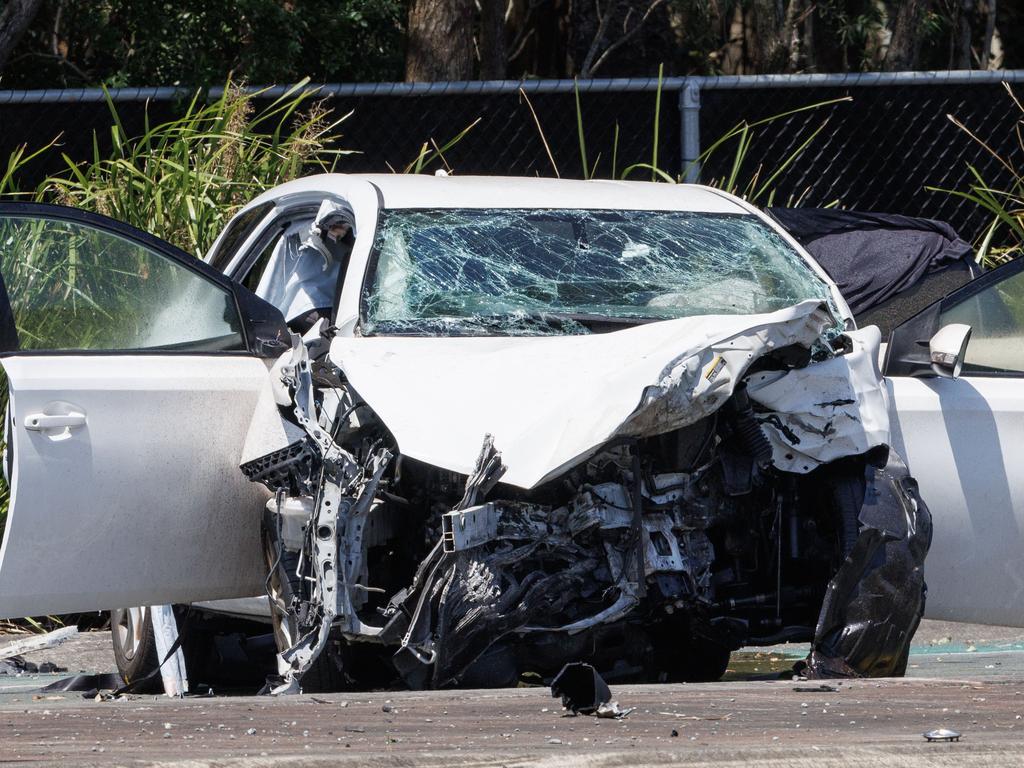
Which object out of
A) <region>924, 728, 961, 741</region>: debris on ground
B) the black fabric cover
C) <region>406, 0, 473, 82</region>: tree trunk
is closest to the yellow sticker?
<region>924, 728, 961, 741</region>: debris on ground

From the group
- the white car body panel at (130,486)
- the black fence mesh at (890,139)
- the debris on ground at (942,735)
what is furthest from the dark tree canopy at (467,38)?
the debris on ground at (942,735)

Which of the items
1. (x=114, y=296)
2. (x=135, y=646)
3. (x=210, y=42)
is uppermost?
(x=210, y=42)

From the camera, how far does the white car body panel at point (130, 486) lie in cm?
458

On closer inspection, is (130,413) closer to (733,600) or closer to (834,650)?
(733,600)

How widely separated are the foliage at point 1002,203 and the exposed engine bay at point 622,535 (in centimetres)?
450

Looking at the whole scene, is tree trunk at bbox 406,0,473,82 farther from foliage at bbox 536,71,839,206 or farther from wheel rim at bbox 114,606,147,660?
wheel rim at bbox 114,606,147,660

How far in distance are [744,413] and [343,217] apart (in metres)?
1.67

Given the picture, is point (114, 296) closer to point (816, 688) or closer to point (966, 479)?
point (816, 688)

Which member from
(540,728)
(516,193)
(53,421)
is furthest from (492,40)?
(540,728)

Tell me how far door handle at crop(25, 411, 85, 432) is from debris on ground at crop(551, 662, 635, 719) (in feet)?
5.28

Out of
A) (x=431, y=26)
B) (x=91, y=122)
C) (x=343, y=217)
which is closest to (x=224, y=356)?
(x=343, y=217)

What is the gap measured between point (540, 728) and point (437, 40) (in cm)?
1021

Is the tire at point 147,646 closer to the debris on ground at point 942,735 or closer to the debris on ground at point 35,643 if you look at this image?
the debris on ground at point 35,643

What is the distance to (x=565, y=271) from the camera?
512 cm
